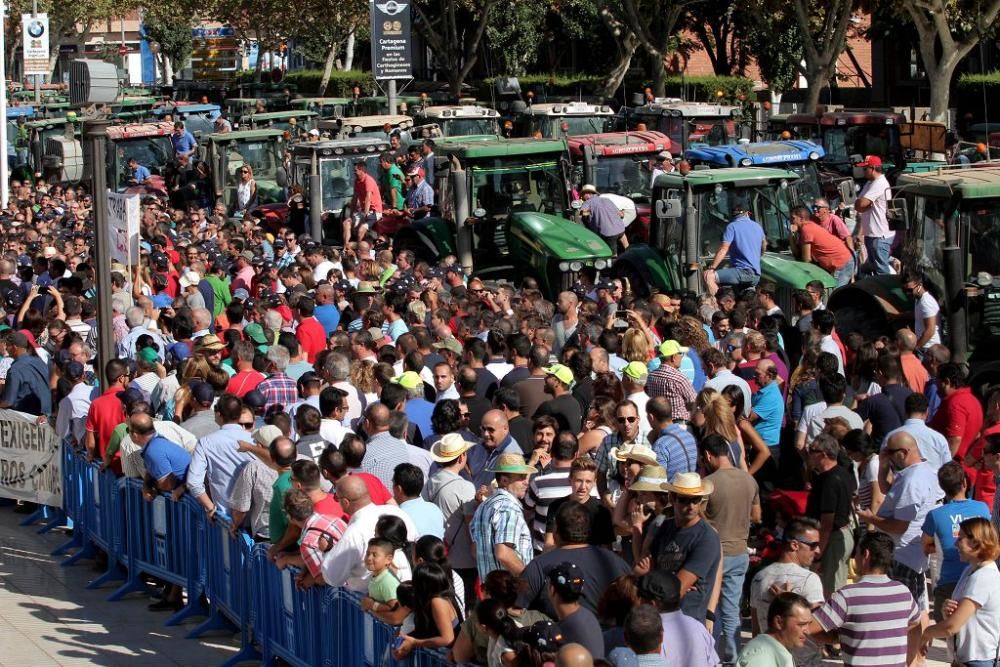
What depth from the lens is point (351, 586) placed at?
804 cm

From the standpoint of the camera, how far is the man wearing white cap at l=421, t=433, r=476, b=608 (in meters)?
8.45

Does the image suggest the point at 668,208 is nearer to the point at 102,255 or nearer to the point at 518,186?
the point at 518,186

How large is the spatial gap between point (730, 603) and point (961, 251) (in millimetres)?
5778

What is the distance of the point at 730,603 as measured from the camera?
8.35 metres

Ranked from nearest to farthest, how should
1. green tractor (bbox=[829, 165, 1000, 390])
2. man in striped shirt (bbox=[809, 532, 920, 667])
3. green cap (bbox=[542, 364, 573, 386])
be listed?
man in striped shirt (bbox=[809, 532, 920, 667]), green cap (bbox=[542, 364, 573, 386]), green tractor (bbox=[829, 165, 1000, 390])

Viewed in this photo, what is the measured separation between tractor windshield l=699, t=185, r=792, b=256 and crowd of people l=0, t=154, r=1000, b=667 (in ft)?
6.51

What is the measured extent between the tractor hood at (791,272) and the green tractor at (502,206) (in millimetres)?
2923

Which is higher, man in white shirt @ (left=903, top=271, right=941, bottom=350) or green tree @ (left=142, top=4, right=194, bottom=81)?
green tree @ (left=142, top=4, right=194, bottom=81)

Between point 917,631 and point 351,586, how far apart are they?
109 inches

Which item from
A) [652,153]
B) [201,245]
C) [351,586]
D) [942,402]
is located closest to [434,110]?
[652,153]

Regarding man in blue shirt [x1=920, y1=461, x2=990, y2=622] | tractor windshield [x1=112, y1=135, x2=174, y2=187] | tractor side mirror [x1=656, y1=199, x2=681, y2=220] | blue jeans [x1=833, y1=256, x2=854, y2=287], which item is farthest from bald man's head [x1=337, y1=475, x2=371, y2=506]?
tractor windshield [x1=112, y1=135, x2=174, y2=187]

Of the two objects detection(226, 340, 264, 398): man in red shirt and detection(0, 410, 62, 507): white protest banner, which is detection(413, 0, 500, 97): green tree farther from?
detection(226, 340, 264, 398): man in red shirt

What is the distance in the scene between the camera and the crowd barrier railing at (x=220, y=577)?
8.06 m

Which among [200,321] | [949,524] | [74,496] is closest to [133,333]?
[200,321]
